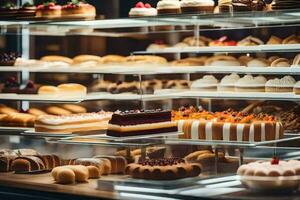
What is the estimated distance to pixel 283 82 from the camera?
287 inches

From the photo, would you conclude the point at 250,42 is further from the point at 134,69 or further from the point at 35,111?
the point at 35,111

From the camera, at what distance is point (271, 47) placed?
24.7 ft

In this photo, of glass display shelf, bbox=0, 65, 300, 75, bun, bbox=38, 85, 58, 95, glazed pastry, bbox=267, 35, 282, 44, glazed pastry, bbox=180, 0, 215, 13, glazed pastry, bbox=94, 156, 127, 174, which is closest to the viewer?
glazed pastry, bbox=94, 156, 127, 174

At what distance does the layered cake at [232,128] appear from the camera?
595cm

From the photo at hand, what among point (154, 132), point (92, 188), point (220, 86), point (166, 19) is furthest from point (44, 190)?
point (220, 86)

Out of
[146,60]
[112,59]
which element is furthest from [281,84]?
[112,59]

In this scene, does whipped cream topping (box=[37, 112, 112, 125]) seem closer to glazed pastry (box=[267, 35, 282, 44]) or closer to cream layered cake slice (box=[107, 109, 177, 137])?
cream layered cake slice (box=[107, 109, 177, 137])

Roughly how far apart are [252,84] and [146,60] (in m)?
1.86

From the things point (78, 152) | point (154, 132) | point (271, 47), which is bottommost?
point (78, 152)

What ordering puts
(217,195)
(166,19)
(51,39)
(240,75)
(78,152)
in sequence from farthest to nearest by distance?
(51,39), (240,75), (78,152), (166,19), (217,195)

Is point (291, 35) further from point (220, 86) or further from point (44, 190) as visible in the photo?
point (44, 190)

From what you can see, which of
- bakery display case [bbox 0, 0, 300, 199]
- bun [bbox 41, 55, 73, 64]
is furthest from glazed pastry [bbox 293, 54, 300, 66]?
bun [bbox 41, 55, 73, 64]

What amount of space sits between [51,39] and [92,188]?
15.2 ft

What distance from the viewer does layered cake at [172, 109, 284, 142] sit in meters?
5.95
